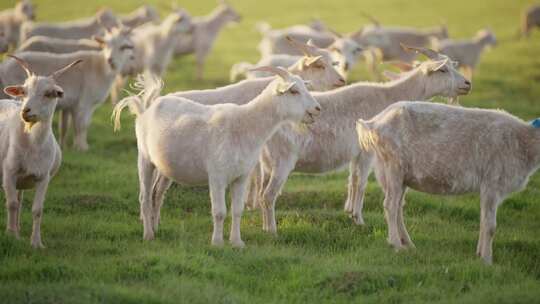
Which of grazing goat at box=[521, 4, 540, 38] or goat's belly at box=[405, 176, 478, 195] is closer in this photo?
goat's belly at box=[405, 176, 478, 195]

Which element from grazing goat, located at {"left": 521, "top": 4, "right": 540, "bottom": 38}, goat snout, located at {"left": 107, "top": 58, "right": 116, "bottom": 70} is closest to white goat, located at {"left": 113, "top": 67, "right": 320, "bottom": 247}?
goat snout, located at {"left": 107, "top": 58, "right": 116, "bottom": 70}

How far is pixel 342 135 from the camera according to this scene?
33.6 feet

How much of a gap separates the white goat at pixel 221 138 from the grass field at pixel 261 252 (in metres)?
0.62

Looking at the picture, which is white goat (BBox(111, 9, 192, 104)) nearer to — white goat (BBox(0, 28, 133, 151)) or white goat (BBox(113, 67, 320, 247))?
white goat (BBox(0, 28, 133, 151))

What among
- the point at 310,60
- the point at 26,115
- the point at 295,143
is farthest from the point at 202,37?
the point at 26,115

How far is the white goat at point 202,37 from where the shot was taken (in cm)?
2317

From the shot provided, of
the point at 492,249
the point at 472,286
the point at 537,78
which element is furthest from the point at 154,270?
the point at 537,78

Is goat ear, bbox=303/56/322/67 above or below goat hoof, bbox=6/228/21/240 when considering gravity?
above

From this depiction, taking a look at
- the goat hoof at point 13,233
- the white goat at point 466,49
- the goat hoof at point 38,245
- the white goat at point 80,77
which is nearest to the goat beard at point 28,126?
the goat hoof at point 13,233

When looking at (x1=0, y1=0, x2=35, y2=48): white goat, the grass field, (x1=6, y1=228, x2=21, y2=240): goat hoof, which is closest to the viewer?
the grass field

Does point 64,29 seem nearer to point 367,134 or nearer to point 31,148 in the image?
point 31,148

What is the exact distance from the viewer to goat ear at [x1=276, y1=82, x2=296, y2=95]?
8789 millimetres

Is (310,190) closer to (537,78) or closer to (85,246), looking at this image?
(85,246)

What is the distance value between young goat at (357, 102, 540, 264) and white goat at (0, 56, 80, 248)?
332cm
